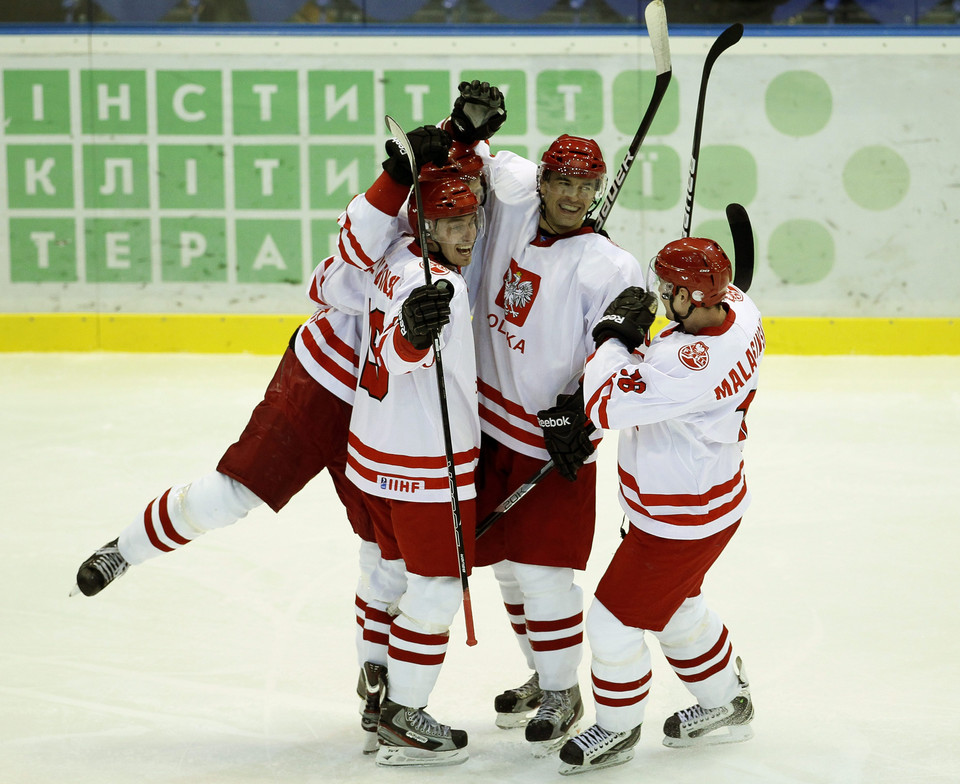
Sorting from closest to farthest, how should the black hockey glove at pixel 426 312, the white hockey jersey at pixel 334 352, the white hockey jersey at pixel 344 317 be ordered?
the black hockey glove at pixel 426 312 → the white hockey jersey at pixel 344 317 → the white hockey jersey at pixel 334 352

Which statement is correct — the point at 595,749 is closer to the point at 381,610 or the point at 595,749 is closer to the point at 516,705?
the point at 516,705

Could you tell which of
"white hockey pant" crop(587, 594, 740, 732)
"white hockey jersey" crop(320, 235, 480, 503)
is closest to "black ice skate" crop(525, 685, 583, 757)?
"white hockey pant" crop(587, 594, 740, 732)

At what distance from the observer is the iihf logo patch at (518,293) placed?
219 cm

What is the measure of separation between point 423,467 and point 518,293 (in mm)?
383

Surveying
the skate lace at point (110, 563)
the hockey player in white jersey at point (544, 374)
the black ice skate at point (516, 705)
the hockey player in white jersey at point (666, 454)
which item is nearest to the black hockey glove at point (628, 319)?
the hockey player in white jersey at point (666, 454)

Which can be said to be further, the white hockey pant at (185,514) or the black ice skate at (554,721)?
the white hockey pant at (185,514)

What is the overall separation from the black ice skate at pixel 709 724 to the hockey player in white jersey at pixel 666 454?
0.12m

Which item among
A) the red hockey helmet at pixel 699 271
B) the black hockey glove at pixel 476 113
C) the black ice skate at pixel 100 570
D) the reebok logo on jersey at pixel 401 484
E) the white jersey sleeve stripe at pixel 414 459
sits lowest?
the black ice skate at pixel 100 570

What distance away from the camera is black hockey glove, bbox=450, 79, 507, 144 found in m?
2.24

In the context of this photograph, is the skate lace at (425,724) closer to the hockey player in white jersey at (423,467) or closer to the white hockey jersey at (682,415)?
the hockey player in white jersey at (423,467)

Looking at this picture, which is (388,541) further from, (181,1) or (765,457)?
(181,1)

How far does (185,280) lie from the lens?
6.49 metres

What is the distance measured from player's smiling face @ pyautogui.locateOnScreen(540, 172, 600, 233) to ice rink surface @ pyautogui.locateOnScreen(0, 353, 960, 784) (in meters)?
0.56

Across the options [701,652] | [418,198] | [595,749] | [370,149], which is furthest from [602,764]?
[370,149]
